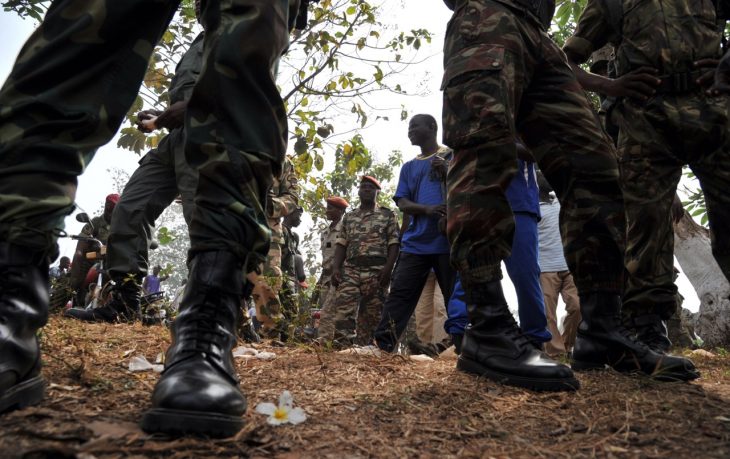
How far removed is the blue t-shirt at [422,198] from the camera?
15.1 feet

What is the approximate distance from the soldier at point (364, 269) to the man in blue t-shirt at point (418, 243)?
1403 mm

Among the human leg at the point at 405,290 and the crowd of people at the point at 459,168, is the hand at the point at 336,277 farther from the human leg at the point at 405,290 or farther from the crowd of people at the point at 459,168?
the crowd of people at the point at 459,168

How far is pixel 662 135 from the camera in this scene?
2.75m

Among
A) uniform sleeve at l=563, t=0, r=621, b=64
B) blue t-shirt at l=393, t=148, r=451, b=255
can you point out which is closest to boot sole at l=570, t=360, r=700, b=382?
uniform sleeve at l=563, t=0, r=621, b=64

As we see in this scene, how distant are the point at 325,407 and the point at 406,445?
12.9 inches

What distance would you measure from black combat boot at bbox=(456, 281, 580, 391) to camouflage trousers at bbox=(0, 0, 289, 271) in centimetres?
94

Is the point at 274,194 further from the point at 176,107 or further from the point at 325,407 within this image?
the point at 325,407

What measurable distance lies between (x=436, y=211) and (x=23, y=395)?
3.82m

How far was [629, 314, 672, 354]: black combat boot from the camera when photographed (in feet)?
8.11

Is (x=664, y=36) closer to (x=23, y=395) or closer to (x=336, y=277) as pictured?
(x=23, y=395)

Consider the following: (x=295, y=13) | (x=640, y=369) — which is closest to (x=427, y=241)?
(x=640, y=369)

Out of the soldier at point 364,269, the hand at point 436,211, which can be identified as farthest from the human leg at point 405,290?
the soldier at point 364,269

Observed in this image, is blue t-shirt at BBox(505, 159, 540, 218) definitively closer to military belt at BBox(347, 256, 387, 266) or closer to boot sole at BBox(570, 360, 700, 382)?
boot sole at BBox(570, 360, 700, 382)

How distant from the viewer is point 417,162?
513cm
